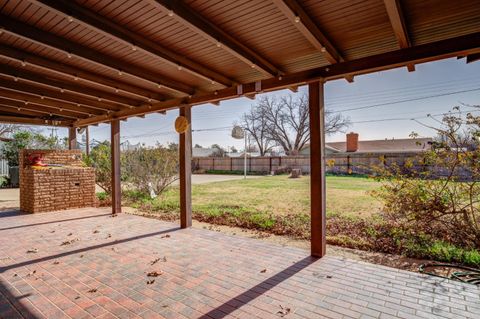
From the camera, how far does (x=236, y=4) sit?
264 centimetres

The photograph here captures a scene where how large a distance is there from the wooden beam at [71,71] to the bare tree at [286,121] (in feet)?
92.9

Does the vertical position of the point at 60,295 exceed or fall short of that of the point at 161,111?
it falls short

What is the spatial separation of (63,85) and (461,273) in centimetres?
670

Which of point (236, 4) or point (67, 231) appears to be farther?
point (67, 231)

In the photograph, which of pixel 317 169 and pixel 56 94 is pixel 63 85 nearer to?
pixel 56 94

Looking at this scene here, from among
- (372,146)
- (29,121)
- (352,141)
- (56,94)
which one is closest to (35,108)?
(29,121)

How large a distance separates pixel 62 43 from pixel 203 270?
334 centimetres

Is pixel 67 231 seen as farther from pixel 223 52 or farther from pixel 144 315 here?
pixel 223 52

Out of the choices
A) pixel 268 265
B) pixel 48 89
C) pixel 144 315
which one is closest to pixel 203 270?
pixel 268 265

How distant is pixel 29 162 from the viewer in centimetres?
775

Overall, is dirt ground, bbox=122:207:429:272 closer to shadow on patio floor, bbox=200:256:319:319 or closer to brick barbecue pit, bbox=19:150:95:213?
Result: shadow on patio floor, bbox=200:256:319:319

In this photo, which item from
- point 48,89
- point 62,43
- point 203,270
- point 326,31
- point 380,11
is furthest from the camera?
point 48,89

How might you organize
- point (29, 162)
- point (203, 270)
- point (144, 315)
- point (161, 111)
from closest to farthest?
point (144, 315) → point (203, 270) → point (161, 111) → point (29, 162)

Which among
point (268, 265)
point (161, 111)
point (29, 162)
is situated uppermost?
point (161, 111)
